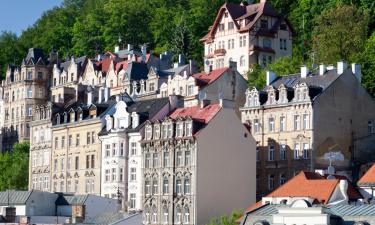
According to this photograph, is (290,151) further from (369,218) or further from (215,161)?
(369,218)

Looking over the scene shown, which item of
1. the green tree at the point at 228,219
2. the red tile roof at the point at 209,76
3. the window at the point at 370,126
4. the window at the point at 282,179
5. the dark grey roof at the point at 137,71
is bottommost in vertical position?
the green tree at the point at 228,219

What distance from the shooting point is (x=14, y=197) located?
92.1m

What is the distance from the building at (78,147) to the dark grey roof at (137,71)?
13.8 m

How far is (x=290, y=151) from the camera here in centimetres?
9181

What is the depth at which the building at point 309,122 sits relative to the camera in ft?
296

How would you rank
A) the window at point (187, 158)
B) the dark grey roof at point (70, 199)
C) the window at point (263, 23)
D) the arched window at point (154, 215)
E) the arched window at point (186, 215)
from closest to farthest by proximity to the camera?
the arched window at point (186, 215), the window at point (187, 158), the dark grey roof at point (70, 199), the arched window at point (154, 215), the window at point (263, 23)

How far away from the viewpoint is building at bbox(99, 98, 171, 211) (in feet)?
313

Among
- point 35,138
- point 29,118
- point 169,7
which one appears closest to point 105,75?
point 29,118

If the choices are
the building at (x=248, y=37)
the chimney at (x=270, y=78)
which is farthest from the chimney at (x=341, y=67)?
the building at (x=248, y=37)

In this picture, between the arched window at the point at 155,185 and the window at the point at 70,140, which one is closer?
the arched window at the point at 155,185

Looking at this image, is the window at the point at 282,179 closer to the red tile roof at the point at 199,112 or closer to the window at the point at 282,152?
the window at the point at 282,152

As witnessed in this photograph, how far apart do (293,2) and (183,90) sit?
4217cm

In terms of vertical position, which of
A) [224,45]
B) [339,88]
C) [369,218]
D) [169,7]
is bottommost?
[369,218]

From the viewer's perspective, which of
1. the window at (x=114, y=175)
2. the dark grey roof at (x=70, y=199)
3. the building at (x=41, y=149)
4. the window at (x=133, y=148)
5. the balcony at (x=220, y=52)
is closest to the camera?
the dark grey roof at (x=70, y=199)
